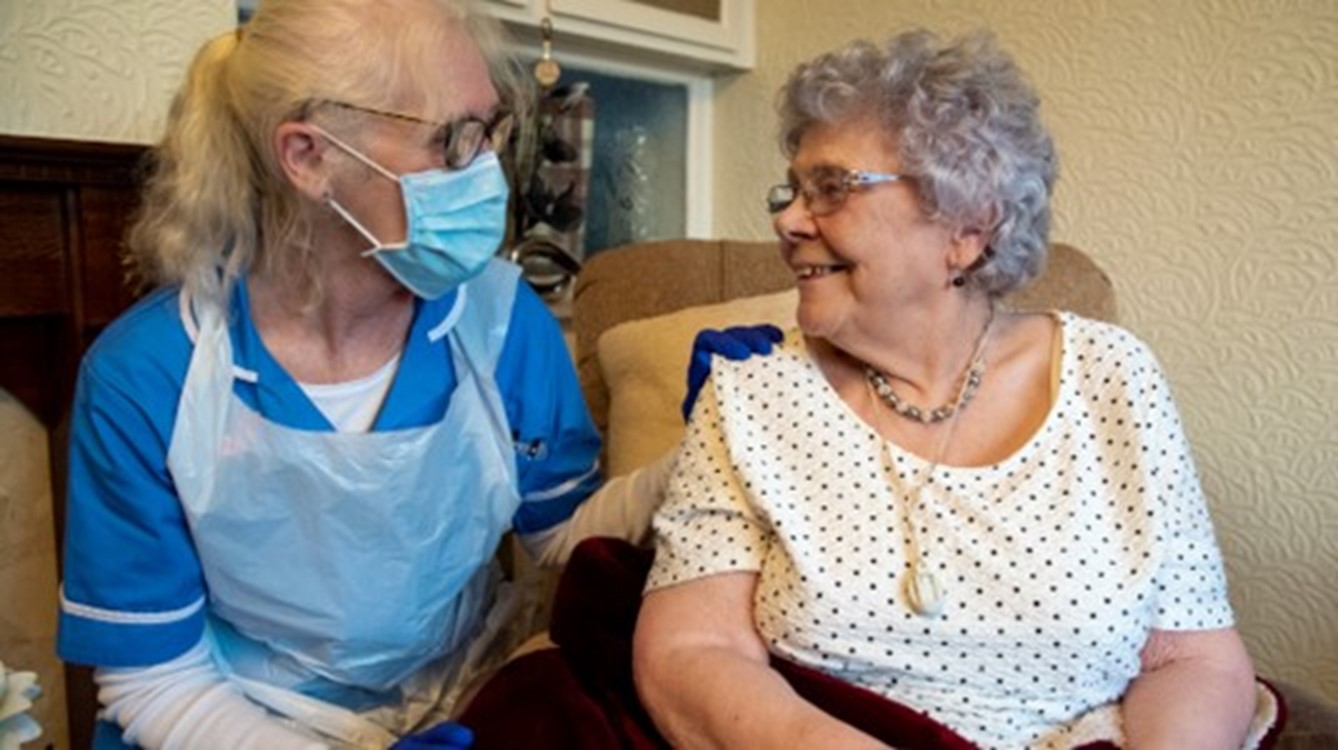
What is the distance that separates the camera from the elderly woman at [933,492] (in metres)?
0.87

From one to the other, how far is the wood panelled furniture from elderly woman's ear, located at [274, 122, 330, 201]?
29cm

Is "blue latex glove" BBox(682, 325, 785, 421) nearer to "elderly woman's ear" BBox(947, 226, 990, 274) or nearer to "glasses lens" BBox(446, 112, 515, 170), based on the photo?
"elderly woman's ear" BBox(947, 226, 990, 274)

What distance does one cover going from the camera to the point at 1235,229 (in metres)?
1.53

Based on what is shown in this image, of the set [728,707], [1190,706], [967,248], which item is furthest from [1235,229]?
[728,707]

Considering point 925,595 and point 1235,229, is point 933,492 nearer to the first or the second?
point 925,595

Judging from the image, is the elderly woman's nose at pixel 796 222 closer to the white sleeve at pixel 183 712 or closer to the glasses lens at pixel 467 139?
the glasses lens at pixel 467 139

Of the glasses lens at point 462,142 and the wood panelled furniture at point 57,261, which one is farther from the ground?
the glasses lens at point 462,142

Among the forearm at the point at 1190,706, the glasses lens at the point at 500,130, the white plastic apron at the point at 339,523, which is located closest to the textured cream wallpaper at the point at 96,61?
the white plastic apron at the point at 339,523

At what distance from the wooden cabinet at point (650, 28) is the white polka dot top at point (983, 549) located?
1.07 meters

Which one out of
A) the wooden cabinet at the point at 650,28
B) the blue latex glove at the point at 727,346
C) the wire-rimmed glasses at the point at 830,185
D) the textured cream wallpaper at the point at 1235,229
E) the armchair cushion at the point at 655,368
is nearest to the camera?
the wire-rimmed glasses at the point at 830,185

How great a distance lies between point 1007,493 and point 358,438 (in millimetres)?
644

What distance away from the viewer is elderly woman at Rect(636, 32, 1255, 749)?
869mm

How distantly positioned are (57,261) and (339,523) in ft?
1.61

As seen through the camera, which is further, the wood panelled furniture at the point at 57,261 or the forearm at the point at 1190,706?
the wood panelled furniture at the point at 57,261
